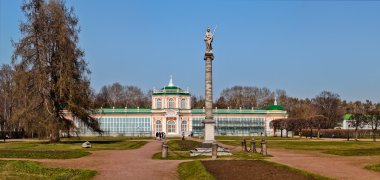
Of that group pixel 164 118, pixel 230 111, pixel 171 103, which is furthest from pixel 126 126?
pixel 230 111

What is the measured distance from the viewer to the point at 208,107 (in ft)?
111

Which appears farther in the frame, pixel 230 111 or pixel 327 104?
pixel 327 104

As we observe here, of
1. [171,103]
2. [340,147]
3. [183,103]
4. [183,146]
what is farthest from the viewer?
[183,103]

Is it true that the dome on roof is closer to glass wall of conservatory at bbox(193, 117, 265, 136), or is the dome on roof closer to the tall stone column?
glass wall of conservatory at bbox(193, 117, 265, 136)

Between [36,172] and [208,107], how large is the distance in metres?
15.9

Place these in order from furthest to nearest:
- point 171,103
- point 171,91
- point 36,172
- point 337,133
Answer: point 171,103, point 171,91, point 337,133, point 36,172

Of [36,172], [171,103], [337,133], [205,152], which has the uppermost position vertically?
[171,103]

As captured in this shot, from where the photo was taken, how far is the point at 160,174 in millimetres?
19859

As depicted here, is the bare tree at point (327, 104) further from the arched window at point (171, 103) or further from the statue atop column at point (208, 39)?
the statue atop column at point (208, 39)

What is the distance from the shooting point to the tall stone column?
33312 mm

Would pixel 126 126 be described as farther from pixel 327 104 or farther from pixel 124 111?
pixel 327 104

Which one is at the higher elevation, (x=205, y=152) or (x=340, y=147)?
(x=205, y=152)

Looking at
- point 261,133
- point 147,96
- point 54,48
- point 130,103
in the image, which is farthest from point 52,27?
point 147,96

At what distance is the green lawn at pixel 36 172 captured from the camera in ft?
60.5
